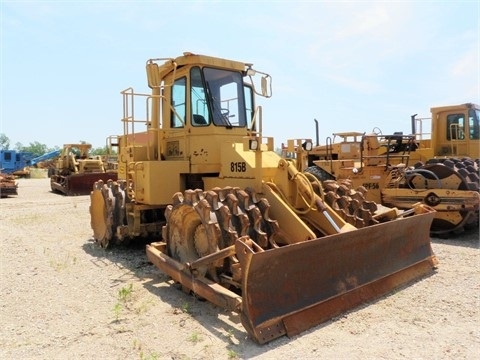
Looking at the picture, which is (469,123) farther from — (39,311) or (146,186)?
(39,311)

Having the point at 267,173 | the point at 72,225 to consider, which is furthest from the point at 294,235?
the point at 72,225

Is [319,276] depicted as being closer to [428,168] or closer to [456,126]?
[428,168]

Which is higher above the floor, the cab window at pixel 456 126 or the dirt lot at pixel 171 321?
the cab window at pixel 456 126

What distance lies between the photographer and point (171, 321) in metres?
4.23

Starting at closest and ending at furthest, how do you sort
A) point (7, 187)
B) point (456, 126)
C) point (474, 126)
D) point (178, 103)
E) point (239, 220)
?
1. point (239, 220)
2. point (178, 103)
3. point (474, 126)
4. point (456, 126)
5. point (7, 187)

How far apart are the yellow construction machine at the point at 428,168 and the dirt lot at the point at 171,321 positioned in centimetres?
184

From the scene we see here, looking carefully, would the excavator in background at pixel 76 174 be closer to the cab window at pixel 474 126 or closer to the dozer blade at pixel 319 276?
the cab window at pixel 474 126

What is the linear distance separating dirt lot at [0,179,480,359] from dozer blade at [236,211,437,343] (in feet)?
0.44

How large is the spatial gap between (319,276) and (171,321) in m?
1.59

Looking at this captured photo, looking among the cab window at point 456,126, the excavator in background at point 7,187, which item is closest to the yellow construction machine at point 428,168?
the cab window at point 456,126

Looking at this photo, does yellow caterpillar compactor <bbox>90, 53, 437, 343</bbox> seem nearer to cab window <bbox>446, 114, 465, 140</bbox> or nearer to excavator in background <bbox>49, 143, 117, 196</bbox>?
cab window <bbox>446, 114, 465, 140</bbox>

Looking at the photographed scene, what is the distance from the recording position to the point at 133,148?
7.06 metres

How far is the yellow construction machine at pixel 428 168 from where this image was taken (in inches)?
324

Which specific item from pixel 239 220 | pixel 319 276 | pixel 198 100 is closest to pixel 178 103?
pixel 198 100
